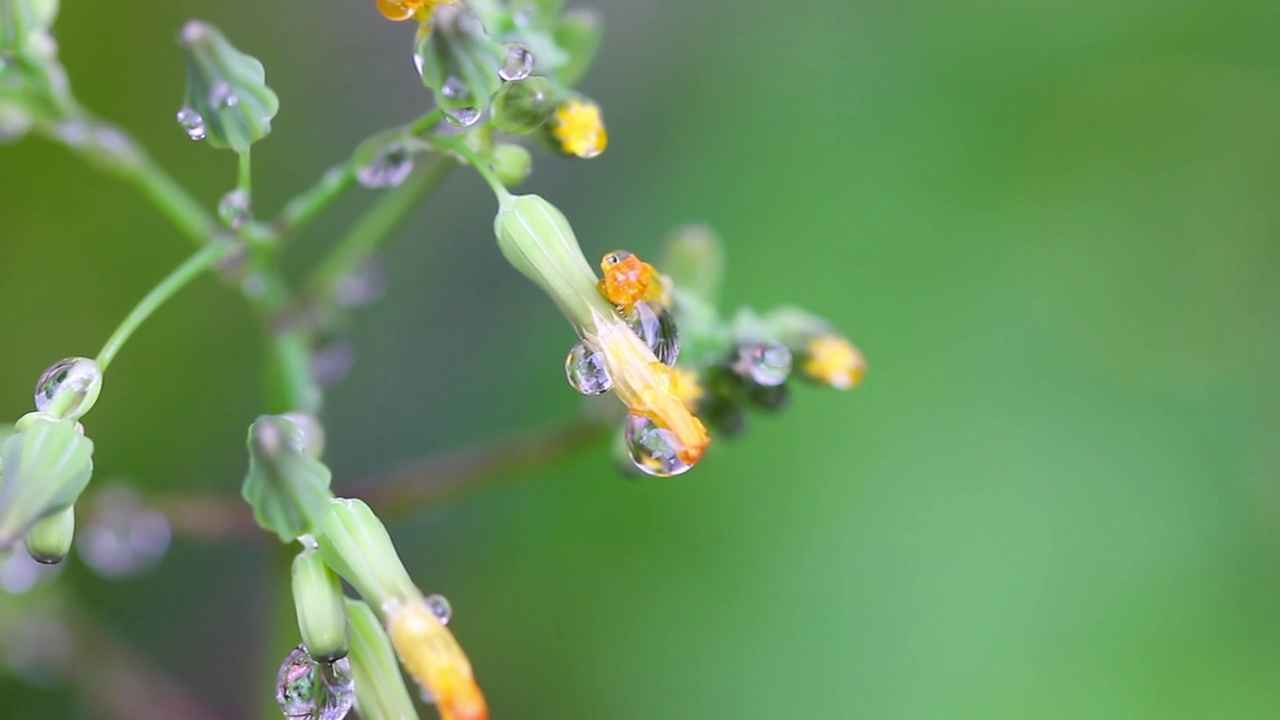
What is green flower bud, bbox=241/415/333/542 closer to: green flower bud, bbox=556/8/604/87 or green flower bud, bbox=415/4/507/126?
green flower bud, bbox=415/4/507/126

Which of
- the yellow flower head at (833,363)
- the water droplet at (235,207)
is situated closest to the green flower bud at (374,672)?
the water droplet at (235,207)

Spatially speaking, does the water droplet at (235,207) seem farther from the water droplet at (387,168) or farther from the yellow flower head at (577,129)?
the yellow flower head at (577,129)

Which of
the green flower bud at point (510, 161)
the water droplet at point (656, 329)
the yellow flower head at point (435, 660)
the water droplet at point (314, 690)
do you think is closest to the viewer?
the yellow flower head at point (435, 660)

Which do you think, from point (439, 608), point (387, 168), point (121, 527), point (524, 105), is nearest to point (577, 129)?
point (524, 105)

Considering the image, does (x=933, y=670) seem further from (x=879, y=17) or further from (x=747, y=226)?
(x=879, y=17)

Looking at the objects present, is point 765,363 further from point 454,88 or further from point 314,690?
point 314,690

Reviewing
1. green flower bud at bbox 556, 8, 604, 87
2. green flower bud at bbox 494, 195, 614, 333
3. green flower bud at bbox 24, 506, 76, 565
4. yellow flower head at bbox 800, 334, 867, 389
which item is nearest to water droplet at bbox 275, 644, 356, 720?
green flower bud at bbox 24, 506, 76, 565
